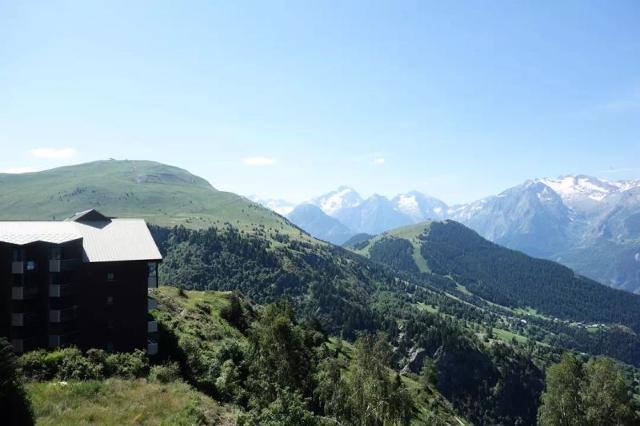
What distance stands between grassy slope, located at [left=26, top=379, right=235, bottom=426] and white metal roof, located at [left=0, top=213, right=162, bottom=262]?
20.9m

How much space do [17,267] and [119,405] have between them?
92.5 feet

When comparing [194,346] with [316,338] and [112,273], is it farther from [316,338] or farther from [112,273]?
[316,338]

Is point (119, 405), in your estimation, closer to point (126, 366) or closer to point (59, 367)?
point (59, 367)

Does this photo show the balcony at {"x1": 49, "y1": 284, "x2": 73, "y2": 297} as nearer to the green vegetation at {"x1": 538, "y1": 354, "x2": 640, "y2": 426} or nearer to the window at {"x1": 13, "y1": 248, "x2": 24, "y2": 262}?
the window at {"x1": 13, "y1": 248, "x2": 24, "y2": 262}

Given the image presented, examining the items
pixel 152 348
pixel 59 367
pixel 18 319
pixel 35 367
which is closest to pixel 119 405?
pixel 59 367

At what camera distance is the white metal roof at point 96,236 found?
55.0 metres

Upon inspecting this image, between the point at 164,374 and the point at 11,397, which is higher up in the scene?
the point at 11,397

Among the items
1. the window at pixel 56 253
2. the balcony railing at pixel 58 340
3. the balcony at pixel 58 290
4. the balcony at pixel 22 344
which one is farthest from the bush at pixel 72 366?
the window at pixel 56 253

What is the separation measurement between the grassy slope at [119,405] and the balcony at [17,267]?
2185 cm

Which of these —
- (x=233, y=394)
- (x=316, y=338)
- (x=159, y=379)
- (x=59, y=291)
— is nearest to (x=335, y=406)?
(x=233, y=394)

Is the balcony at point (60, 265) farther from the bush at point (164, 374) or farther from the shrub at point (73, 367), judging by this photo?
the bush at point (164, 374)

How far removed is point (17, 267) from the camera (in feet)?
175

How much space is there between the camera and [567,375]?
85.1m

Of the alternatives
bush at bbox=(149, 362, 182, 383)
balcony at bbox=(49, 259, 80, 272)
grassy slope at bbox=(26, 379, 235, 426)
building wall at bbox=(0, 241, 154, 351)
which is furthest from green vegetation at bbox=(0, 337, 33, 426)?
building wall at bbox=(0, 241, 154, 351)
